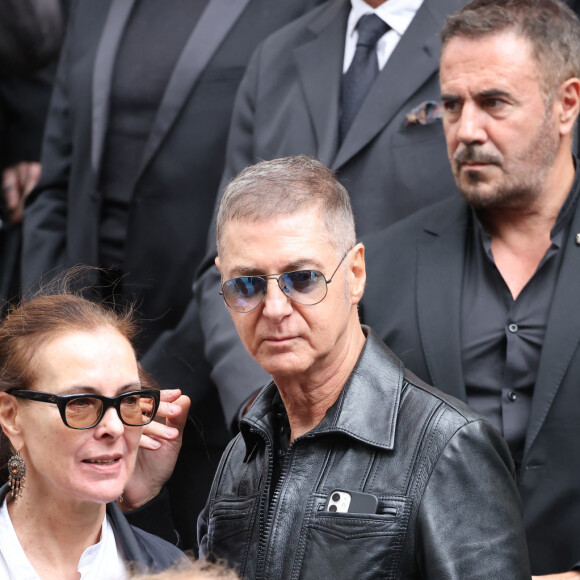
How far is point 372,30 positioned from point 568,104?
2.51 feet

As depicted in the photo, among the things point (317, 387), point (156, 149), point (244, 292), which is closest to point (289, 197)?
point (244, 292)

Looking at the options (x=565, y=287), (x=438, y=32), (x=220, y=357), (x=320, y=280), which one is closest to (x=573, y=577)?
(x=565, y=287)

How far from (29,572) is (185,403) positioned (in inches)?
25.5

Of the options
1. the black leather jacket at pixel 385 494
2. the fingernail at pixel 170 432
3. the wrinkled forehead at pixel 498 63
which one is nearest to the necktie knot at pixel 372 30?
the wrinkled forehead at pixel 498 63

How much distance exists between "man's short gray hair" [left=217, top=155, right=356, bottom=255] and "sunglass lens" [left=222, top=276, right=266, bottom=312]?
0.10 m

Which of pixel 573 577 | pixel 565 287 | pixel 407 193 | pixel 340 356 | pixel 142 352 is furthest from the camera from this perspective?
pixel 142 352

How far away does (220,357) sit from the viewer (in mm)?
3545

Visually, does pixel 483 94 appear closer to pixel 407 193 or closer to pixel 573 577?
pixel 407 193

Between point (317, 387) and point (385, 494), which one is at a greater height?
point (317, 387)

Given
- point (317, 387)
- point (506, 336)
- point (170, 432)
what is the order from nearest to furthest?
1. point (317, 387)
2. point (170, 432)
3. point (506, 336)

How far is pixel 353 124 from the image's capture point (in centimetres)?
360

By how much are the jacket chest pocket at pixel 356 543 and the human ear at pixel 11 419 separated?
0.65 m

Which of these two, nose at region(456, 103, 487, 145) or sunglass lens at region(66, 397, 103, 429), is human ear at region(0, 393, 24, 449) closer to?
sunglass lens at region(66, 397, 103, 429)

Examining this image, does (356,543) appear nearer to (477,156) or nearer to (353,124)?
(477,156)
